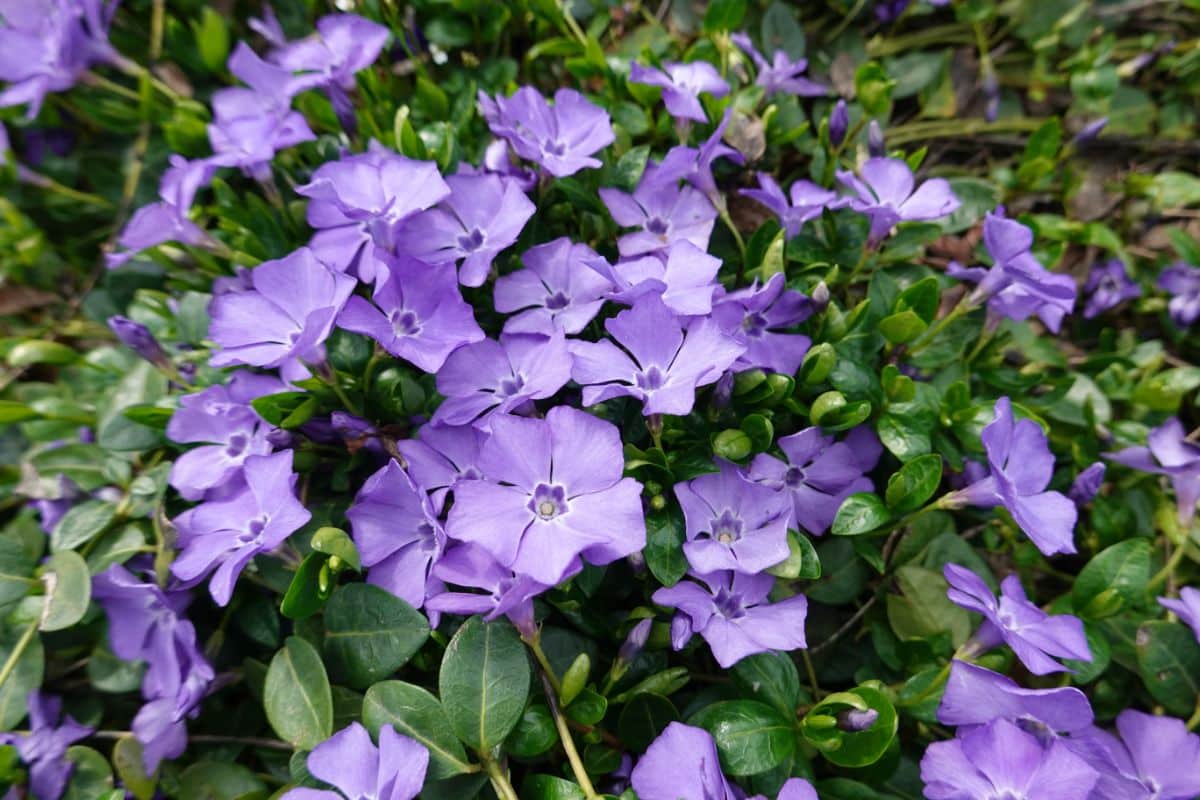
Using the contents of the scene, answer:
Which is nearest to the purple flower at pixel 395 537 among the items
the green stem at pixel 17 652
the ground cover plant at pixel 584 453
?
the ground cover plant at pixel 584 453

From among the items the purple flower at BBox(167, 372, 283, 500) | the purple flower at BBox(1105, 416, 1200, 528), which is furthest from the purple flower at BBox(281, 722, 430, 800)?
the purple flower at BBox(1105, 416, 1200, 528)

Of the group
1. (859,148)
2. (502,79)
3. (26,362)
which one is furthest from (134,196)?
(859,148)

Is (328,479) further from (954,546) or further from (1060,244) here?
(1060,244)

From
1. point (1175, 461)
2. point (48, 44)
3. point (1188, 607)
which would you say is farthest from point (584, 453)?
point (48, 44)

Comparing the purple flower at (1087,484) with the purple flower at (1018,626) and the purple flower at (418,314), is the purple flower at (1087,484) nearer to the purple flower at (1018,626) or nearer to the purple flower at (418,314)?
the purple flower at (1018,626)

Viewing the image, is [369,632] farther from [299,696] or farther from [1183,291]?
[1183,291]

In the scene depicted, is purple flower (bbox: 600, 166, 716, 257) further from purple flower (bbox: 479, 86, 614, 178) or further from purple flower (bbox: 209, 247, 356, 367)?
purple flower (bbox: 209, 247, 356, 367)
